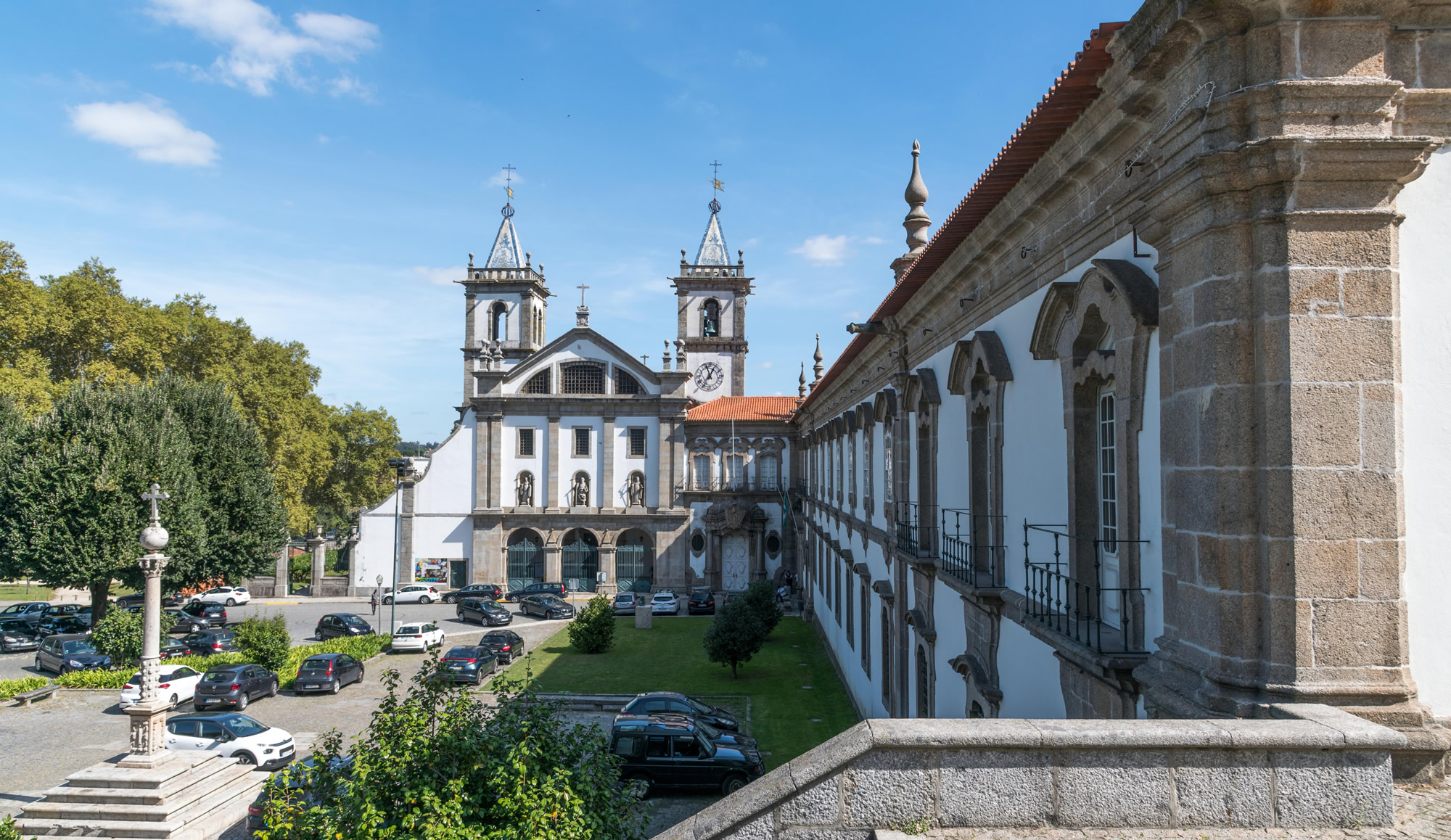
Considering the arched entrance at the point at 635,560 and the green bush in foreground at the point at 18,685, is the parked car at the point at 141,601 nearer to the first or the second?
the green bush in foreground at the point at 18,685

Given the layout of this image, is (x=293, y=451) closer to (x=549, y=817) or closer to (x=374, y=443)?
(x=374, y=443)

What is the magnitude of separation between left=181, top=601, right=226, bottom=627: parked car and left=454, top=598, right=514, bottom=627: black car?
9.45 metres

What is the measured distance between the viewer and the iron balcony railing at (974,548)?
10164 millimetres

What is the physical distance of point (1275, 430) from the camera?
16.1 ft

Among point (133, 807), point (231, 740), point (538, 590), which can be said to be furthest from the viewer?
point (538, 590)

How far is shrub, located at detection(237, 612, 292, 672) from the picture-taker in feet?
85.8

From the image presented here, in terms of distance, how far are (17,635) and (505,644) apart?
738 inches

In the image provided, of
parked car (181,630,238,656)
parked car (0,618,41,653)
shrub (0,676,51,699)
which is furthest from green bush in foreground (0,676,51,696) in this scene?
parked car (0,618,41,653)

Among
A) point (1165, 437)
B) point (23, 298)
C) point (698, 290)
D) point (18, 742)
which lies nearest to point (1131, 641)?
point (1165, 437)

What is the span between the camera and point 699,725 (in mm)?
16922

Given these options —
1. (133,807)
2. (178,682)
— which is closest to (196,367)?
(178,682)

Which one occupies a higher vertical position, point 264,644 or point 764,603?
point 764,603

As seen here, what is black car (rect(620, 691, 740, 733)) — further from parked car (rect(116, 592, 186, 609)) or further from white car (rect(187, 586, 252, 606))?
white car (rect(187, 586, 252, 606))

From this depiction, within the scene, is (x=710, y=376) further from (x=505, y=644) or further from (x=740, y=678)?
(x=740, y=678)
